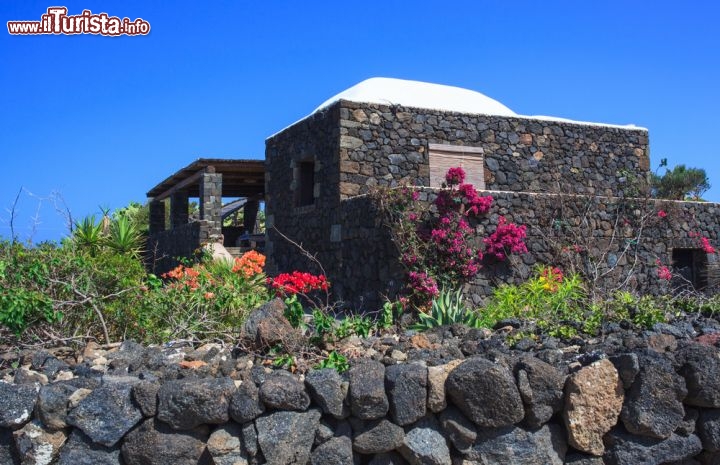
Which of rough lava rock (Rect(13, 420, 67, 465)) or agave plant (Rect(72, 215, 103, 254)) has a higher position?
agave plant (Rect(72, 215, 103, 254))

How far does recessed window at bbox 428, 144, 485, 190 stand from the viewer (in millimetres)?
12188

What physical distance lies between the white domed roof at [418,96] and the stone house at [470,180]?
4cm

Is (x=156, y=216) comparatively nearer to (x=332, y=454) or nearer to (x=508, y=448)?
(x=332, y=454)

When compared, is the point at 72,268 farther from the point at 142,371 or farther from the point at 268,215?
the point at 268,215

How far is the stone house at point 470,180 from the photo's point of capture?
34.1ft

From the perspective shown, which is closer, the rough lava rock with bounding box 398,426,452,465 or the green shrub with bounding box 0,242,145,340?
the rough lava rock with bounding box 398,426,452,465

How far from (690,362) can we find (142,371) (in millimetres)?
3717

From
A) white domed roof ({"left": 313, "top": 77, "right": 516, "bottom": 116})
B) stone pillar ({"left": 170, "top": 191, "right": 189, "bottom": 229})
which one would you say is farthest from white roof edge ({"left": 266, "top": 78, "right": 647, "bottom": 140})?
stone pillar ({"left": 170, "top": 191, "right": 189, "bottom": 229})

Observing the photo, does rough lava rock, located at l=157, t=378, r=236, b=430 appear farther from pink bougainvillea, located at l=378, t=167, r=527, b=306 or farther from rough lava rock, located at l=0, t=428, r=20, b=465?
pink bougainvillea, located at l=378, t=167, r=527, b=306

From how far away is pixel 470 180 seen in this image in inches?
487

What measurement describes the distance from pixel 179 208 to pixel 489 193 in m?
12.2

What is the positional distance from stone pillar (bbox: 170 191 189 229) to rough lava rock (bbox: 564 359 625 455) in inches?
658

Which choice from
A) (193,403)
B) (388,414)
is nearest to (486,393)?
(388,414)

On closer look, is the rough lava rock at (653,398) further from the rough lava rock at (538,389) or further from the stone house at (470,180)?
the stone house at (470,180)
